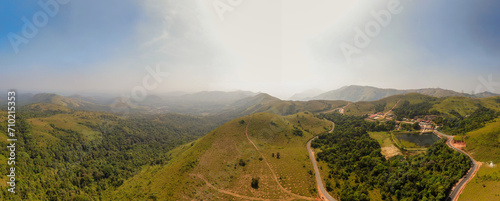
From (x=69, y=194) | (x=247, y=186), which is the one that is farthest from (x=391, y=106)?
(x=69, y=194)

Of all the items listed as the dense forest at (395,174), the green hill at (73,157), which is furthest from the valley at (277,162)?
the green hill at (73,157)

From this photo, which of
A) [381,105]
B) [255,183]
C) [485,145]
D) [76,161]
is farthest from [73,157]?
[381,105]

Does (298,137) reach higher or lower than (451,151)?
lower

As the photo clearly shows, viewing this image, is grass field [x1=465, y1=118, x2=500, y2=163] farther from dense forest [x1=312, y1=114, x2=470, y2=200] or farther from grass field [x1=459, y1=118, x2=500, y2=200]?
dense forest [x1=312, y1=114, x2=470, y2=200]

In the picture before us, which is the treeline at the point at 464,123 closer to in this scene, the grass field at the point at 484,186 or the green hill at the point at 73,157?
the grass field at the point at 484,186

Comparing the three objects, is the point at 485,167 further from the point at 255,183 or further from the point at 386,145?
the point at 255,183

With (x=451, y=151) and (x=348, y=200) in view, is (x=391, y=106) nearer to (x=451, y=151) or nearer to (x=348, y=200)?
(x=451, y=151)

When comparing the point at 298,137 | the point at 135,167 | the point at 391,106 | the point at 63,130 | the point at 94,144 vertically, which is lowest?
the point at 135,167
